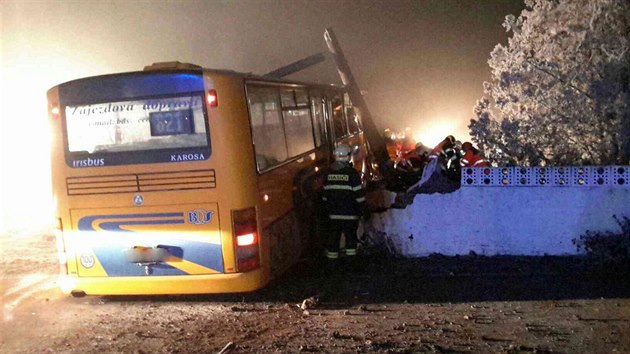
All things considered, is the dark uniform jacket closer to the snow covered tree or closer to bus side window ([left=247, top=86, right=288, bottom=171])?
bus side window ([left=247, top=86, right=288, bottom=171])

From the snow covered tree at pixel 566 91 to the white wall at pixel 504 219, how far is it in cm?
111

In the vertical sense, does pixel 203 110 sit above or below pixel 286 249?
above

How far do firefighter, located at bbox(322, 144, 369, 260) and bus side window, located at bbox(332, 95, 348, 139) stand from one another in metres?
3.60

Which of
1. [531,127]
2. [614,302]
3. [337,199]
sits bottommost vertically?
[614,302]

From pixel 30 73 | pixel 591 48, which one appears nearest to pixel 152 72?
pixel 591 48

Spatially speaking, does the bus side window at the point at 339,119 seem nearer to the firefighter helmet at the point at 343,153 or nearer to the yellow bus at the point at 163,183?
the firefighter helmet at the point at 343,153

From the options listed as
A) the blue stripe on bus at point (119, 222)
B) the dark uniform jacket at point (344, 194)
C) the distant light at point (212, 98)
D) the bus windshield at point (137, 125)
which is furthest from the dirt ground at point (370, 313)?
the distant light at point (212, 98)

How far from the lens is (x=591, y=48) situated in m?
8.64

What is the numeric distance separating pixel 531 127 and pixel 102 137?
5.91 meters

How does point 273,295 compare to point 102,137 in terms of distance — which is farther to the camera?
point 273,295

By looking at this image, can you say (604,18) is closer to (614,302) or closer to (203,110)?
(614,302)

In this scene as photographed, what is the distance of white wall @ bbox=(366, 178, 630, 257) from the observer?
7859mm

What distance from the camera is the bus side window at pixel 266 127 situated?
22.4 feet

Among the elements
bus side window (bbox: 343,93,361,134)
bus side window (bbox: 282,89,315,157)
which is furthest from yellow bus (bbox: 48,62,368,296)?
bus side window (bbox: 343,93,361,134)
